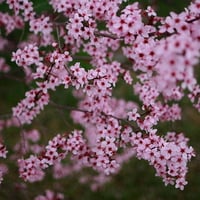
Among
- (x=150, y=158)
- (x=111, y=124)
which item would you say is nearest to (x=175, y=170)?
(x=150, y=158)

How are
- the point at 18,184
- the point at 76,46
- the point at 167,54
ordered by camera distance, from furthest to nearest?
the point at 18,184
the point at 76,46
the point at 167,54

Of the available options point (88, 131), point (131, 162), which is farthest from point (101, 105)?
point (131, 162)

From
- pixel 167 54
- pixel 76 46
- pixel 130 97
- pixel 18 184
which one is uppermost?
pixel 130 97

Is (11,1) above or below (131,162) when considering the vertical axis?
below

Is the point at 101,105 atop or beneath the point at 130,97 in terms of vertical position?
beneath

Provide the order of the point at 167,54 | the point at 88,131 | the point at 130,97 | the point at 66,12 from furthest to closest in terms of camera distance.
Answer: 1. the point at 130,97
2. the point at 88,131
3. the point at 66,12
4. the point at 167,54

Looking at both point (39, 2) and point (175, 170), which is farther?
point (39, 2)

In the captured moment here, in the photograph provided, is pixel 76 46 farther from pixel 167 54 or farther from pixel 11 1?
pixel 167 54

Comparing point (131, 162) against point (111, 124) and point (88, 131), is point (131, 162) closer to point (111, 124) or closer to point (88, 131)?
point (88, 131)

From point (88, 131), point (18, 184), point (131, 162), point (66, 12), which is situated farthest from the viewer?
point (131, 162)
